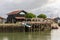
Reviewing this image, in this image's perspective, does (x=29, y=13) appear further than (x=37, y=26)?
Yes

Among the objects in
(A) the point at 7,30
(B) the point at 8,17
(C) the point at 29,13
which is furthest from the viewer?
(B) the point at 8,17

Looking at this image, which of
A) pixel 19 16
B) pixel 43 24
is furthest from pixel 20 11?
pixel 43 24

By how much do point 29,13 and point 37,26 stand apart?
24450 millimetres

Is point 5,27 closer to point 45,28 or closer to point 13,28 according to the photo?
point 13,28

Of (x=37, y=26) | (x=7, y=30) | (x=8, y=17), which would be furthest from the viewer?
(x=8, y=17)

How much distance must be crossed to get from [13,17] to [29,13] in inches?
281

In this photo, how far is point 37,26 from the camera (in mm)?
62156

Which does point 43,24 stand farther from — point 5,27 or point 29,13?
point 29,13

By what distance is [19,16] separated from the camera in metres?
89.3

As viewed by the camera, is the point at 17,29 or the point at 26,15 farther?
the point at 26,15

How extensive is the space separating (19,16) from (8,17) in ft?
17.4

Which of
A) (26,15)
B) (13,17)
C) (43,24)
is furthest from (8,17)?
(43,24)

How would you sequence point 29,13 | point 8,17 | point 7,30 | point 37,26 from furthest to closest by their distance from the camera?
1. point 8,17
2. point 29,13
3. point 37,26
4. point 7,30

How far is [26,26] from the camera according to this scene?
58.8m
